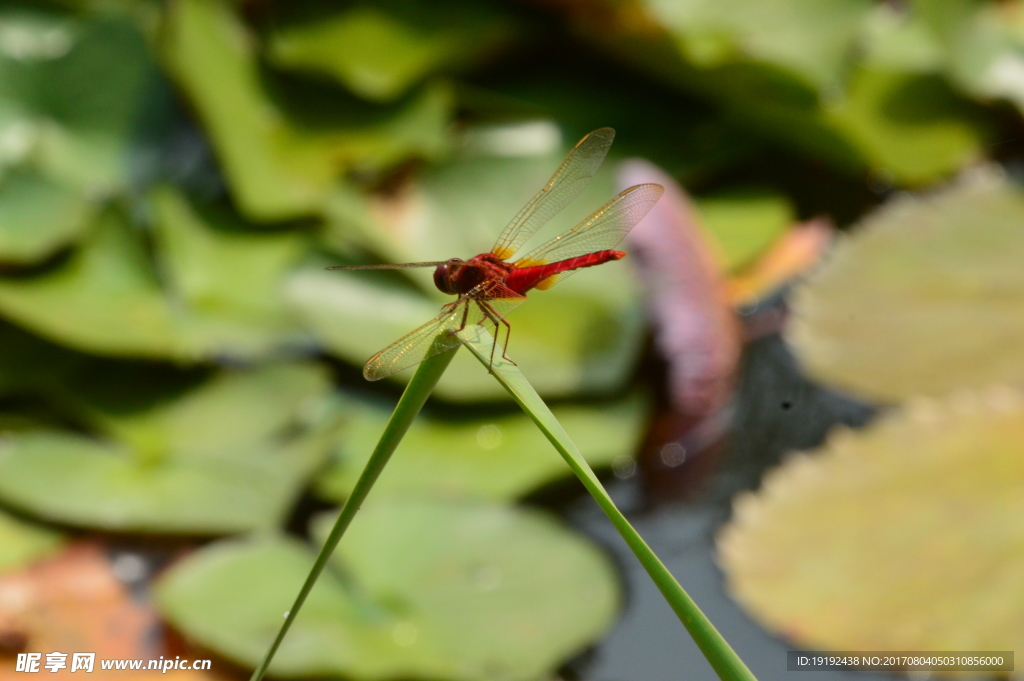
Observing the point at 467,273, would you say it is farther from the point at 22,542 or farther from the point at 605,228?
the point at 22,542

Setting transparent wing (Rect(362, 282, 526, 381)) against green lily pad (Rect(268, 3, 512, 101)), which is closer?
transparent wing (Rect(362, 282, 526, 381))

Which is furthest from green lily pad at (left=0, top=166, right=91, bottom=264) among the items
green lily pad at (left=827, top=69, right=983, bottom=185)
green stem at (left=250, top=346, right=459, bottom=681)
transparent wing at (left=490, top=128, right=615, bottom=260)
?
green lily pad at (left=827, top=69, right=983, bottom=185)

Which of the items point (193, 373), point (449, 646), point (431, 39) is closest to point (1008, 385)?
point (449, 646)

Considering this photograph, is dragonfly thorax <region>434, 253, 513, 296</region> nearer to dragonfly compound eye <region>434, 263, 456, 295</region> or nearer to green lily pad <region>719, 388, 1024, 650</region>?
dragonfly compound eye <region>434, 263, 456, 295</region>

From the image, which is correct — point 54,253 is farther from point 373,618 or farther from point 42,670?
point 373,618

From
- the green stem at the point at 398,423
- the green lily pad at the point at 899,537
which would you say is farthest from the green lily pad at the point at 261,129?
the green stem at the point at 398,423

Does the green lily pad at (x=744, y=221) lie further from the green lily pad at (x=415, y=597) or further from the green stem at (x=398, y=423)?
the green stem at (x=398, y=423)
